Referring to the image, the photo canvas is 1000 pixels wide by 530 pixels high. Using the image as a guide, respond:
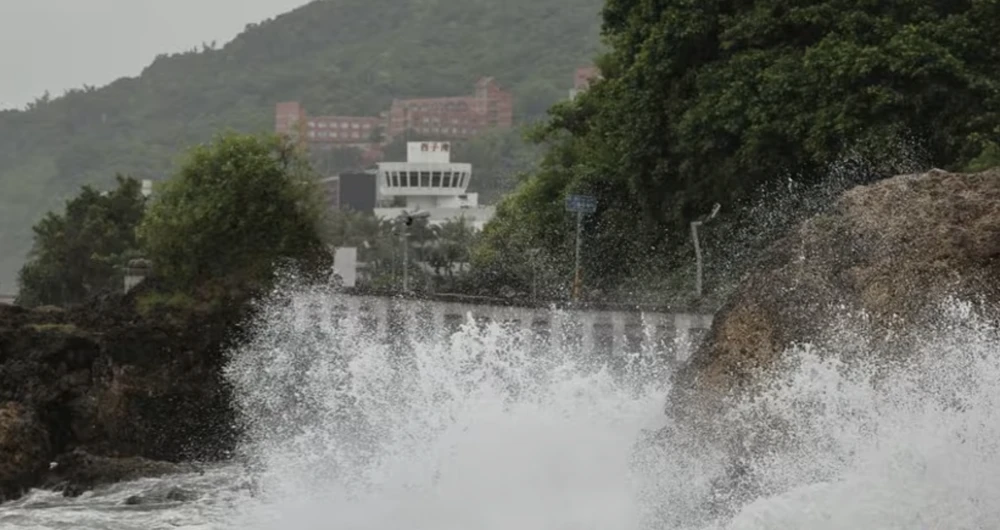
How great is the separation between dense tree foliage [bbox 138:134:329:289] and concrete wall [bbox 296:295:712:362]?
15.2 metres

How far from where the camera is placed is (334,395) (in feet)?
83.8

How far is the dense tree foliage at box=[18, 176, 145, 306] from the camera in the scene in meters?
75.5

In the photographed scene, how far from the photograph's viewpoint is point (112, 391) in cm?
3606

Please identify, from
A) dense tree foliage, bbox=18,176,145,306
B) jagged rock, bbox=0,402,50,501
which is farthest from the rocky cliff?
dense tree foliage, bbox=18,176,145,306

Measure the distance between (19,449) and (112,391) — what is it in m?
4.62

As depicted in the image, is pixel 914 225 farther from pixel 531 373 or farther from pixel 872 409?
pixel 531 373

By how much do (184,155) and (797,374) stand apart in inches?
1793

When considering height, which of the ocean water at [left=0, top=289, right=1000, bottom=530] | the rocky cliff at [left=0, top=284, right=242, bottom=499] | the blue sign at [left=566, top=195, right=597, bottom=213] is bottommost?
the rocky cliff at [left=0, top=284, right=242, bottom=499]

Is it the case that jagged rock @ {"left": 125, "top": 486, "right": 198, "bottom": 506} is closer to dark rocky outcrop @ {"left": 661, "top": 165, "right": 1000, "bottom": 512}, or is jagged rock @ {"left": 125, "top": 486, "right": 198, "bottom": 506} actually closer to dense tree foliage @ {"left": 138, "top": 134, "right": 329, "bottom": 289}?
dark rocky outcrop @ {"left": 661, "top": 165, "right": 1000, "bottom": 512}

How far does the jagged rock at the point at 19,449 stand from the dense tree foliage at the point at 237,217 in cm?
1798

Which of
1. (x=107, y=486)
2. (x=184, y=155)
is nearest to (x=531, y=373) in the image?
(x=107, y=486)

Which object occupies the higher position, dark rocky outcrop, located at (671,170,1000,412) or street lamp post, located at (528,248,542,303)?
dark rocky outcrop, located at (671,170,1000,412)

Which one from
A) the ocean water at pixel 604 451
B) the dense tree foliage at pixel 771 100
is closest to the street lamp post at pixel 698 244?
the dense tree foliage at pixel 771 100

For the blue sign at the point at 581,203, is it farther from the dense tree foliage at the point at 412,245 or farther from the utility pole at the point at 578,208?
the dense tree foliage at the point at 412,245
